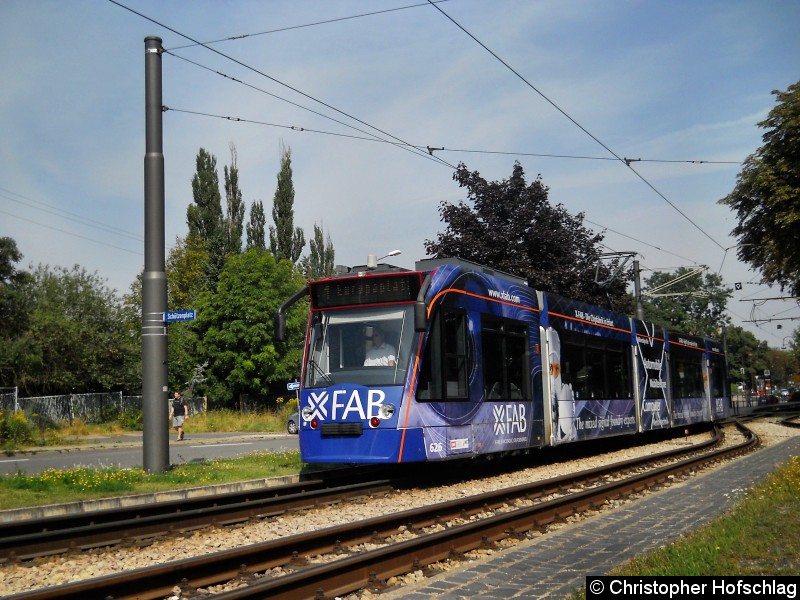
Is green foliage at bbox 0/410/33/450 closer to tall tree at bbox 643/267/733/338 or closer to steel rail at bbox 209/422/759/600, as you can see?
steel rail at bbox 209/422/759/600

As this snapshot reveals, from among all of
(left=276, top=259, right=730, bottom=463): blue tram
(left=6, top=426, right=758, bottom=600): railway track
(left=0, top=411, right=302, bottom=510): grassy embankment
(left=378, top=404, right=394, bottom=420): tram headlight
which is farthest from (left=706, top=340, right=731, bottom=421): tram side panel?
(left=378, top=404, right=394, bottom=420): tram headlight

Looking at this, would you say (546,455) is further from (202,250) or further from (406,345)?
(202,250)

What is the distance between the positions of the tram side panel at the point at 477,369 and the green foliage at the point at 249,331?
28765 millimetres

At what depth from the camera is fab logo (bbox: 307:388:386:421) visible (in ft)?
40.3

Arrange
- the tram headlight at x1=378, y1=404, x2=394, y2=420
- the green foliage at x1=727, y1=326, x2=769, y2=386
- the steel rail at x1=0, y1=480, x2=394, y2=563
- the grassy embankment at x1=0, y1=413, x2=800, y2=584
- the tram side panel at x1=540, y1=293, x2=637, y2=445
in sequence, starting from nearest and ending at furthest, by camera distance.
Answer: the grassy embankment at x1=0, y1=413, x2=800, y2=584 < the steel rail at x1=0, y1=480, x2=394, y2=563 < the tram headlight at x1=378, y1=404, x2=394, y2=420 < the tram side panel at x1=540, y1=293, x2=637, y2=445 < the green foliage at x1=727, y1=326, x2=769, y2=386

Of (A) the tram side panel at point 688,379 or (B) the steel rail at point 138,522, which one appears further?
(A) the tram side panel at point 688,379

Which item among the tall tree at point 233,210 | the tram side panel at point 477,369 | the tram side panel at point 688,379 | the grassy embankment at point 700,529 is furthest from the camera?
the tall tree at point 233,210

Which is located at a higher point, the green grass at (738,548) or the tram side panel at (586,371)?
the tram side panel at (586,371)

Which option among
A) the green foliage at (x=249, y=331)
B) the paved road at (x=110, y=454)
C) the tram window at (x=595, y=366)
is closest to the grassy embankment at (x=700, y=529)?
the paved road at (x=110, y=454)

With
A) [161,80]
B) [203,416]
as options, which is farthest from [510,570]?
[203,416]

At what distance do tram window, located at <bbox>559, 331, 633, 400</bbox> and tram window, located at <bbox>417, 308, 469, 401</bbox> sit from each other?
451 cm

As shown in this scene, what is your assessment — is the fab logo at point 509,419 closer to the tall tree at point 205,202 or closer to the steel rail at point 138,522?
the steel rail at point 138,522

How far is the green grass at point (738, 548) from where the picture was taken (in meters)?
6.18

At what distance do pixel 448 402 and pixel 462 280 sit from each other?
2085 millimetres
